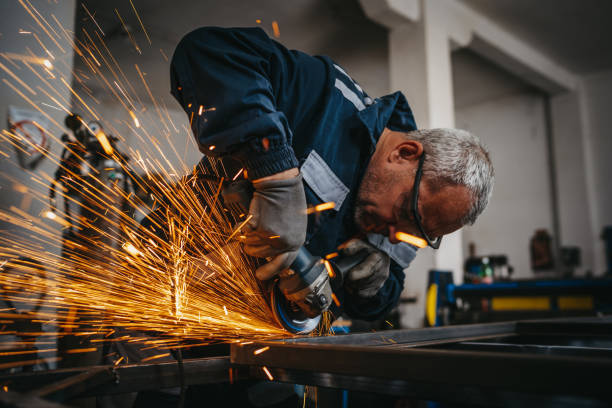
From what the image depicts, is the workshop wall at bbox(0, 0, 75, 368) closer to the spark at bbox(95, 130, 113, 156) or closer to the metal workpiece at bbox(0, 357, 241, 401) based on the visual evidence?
the spark at bbox(95, 130, 113, 156)

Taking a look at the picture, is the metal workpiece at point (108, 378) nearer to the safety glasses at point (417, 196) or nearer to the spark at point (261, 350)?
the spark at point (261, 350)

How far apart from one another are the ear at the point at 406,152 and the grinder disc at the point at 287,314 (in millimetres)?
617

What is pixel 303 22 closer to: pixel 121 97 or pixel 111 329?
pixel 121 97

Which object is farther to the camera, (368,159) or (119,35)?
(119,35)

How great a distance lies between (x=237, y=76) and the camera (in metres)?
1.21

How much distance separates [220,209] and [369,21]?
14.6ft

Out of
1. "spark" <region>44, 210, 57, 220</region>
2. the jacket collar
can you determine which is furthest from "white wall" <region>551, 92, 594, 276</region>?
"spark" <region>44, 210, 57, 220</region>

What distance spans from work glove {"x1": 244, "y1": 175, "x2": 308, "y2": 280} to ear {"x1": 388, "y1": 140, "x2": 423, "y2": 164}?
51 centimetres

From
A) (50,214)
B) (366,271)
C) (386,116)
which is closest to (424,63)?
(386,116)

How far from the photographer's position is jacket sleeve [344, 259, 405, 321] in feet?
5.97

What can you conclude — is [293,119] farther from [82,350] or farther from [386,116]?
[82,350]

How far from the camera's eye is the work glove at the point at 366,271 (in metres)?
1.64

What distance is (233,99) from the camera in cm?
115

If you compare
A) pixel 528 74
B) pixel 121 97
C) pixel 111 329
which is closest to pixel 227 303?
pixel 111 329
